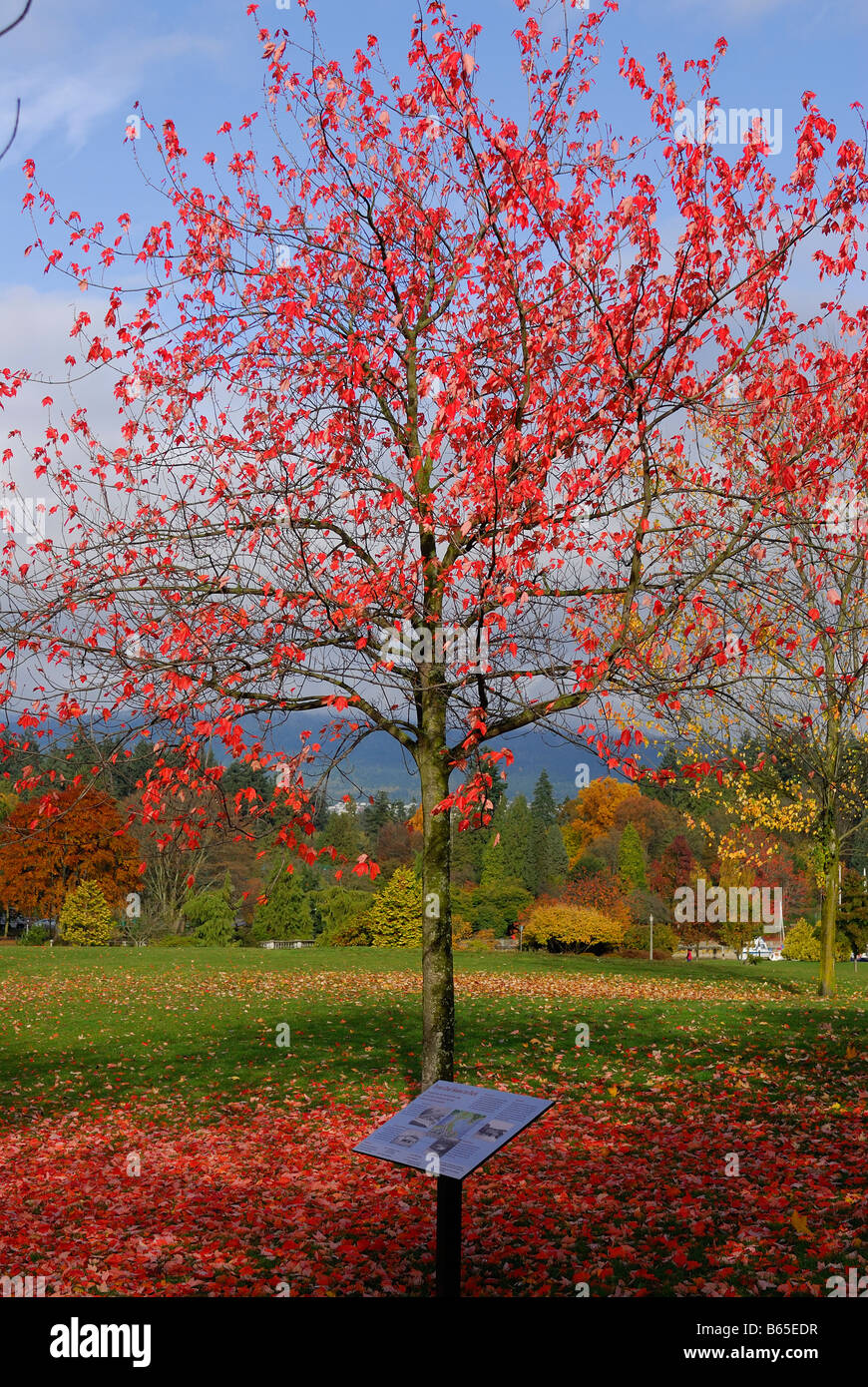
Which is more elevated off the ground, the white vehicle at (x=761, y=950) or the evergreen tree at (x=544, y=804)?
the evergreen tree at (x=544, y=804)

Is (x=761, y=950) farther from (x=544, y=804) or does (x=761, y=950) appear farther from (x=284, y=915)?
(x=284, y=915)

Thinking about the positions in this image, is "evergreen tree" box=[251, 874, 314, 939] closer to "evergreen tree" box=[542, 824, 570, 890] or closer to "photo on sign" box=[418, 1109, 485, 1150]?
"evergreen tree" box=[542, 824, 570, 890]

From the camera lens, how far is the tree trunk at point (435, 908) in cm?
1101

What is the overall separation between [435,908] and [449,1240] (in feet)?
17.6

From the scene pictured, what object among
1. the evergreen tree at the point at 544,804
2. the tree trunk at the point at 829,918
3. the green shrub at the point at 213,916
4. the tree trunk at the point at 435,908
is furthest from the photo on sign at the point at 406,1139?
the evergreen tree at the point at 544,804

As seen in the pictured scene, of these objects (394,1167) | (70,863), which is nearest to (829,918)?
(394,1167)

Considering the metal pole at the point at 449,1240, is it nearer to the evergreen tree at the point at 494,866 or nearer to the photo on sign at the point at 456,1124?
the photo on sign at the point at 456,1124

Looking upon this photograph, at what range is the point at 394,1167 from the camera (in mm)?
9656

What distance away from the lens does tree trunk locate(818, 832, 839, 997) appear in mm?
21359

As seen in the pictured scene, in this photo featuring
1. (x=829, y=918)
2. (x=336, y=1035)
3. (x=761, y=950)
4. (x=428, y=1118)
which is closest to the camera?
(x=428, y=1118)

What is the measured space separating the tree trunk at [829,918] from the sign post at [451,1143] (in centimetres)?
1733
